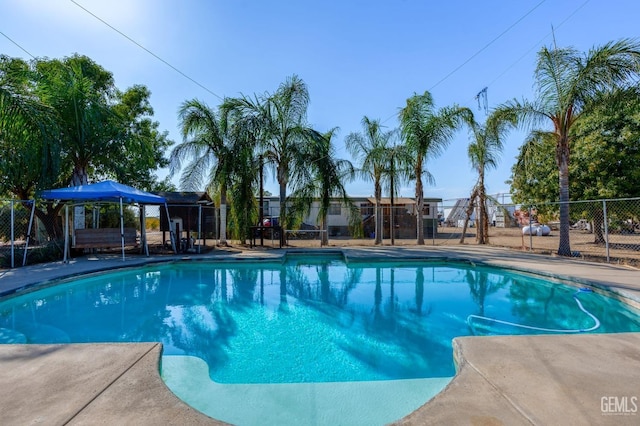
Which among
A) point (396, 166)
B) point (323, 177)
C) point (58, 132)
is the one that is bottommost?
point (323, 177)

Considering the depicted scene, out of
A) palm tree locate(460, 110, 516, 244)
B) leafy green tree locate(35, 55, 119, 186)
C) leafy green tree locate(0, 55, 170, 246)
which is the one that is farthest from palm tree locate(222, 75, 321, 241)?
palm tree locate(460, 110, 516, 244)

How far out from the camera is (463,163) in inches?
527

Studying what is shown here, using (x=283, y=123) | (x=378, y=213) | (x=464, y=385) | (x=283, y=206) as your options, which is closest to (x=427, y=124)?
(x=378, y=213)

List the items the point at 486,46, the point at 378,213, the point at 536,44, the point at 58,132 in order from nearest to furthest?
the point at 58,132 < the point at 536,44 < the point at 486,46 < the point at 378,213

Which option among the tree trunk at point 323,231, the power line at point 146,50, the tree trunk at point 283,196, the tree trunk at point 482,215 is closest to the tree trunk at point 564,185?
the tree trunk at point 482,215

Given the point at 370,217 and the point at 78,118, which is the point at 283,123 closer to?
the point at 78,118

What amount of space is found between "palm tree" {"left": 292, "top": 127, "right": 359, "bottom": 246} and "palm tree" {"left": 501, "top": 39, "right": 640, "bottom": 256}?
5.84m

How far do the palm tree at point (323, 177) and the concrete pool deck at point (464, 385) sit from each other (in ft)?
31.3

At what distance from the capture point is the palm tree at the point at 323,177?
12023 millimetres

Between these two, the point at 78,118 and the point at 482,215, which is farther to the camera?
the point at 482,215

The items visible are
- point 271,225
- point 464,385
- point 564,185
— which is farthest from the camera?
point 271,225

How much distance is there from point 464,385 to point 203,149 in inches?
462

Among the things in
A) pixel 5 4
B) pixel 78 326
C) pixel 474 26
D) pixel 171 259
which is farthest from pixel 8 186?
pixel 474 26

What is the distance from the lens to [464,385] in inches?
88.6
